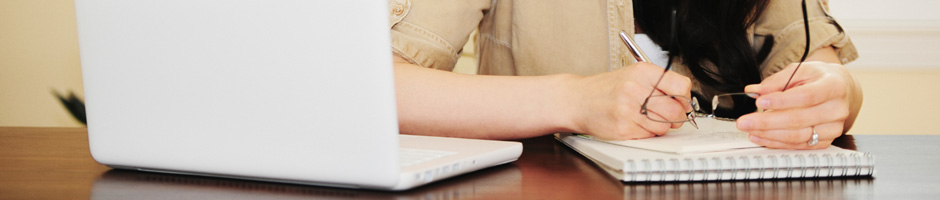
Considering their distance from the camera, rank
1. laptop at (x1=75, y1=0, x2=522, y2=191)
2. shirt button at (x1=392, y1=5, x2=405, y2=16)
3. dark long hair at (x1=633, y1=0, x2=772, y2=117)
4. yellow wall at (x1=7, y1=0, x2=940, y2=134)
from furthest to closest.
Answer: yellow wall at (x1=7, y1=0, x2=940, y2=134)
dark long hair at (x1=633, y1=0, x2=772, y2=117)
shirt button at (x1=392, y1=5, x2=405, y2=16)
laptop at (x1=75, y1=0, x2=522, y2=191)

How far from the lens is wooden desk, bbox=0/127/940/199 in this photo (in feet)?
1.59

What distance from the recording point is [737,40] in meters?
1.06

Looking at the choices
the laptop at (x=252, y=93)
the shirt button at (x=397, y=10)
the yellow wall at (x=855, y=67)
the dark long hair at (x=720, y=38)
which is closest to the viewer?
the laptop at (x=252, y=93)

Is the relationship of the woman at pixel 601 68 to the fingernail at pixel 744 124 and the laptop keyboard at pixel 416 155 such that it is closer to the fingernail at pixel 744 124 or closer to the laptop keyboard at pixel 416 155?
the fingernail at pixel 744 124

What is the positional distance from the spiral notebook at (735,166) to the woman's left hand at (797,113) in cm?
3

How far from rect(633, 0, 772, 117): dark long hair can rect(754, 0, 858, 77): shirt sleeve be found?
5cm

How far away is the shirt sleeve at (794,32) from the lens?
109cm

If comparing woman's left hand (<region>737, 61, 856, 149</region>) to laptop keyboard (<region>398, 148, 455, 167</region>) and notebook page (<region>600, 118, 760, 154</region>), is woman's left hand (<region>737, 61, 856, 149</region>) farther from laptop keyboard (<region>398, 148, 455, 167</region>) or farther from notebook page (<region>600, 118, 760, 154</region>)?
laptop keyboard (<region>398, 148, 455, 167</region>)

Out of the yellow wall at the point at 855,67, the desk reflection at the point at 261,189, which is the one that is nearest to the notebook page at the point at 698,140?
the desk reflection at the point at 261,189

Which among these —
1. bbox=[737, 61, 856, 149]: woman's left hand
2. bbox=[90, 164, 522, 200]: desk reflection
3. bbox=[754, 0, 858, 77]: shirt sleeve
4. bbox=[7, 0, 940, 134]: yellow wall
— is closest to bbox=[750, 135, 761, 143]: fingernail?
bbox=[737, 61, 856, 149]: woman's left hand

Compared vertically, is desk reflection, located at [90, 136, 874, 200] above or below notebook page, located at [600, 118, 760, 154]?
below

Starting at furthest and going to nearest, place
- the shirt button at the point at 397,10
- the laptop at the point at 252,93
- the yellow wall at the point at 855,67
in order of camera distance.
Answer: the yellow wall at the point at 855,67, the shirt button at the point at 397,10, the laptop at the point at 252,93

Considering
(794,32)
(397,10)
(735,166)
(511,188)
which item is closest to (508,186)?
(511,188)

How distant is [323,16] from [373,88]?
50mm
